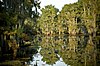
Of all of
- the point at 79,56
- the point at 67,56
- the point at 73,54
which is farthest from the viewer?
the point at 73,54

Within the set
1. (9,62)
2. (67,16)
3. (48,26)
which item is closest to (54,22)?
(48,26)

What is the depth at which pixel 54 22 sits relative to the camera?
152 meters

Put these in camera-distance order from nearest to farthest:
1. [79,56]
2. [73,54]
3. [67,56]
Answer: [79,56]
[67,56]
[73,54]

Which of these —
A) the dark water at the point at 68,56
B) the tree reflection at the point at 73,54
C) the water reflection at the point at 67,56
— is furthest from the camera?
the tree reflection at the point at 73,54

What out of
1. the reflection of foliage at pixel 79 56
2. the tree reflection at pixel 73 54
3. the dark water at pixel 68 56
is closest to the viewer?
the reflection of foliage at pixel 79 56

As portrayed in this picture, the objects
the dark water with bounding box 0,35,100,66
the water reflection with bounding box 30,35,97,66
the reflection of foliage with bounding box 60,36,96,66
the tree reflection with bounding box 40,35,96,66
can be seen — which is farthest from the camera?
the tree reflection with bounding box 40,35,96,66

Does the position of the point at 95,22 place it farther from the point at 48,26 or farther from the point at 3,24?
the point at 3,24

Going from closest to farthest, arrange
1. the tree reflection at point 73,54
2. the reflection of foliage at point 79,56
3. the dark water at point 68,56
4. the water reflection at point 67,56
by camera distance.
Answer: the reflection of foliage at point 79,56
the dark water at point 68,56
the water reflection at point 67,56
the tree reflection at point 73,54

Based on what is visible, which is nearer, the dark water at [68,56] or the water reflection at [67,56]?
the dark water at [68,56]

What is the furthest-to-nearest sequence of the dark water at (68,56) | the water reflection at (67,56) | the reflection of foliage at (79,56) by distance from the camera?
1. the water reflection at (67,56)
2. the dark water at (68,56)
3. the reflection of foliage at (79,56)

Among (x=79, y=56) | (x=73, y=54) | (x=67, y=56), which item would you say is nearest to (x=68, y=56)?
(x=67, y=56)

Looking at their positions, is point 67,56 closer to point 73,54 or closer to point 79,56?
A: point 73,54

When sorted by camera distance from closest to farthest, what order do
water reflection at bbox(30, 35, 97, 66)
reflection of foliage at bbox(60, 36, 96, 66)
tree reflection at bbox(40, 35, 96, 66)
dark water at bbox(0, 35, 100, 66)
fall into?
1. reflection of foliage at bbox(60, 36, 96, 66)
2. dark water at bbox(0, 35, 100, 66)
3. water reflection at bbox(30, 35, 97, 66)
4. tree reflection at bbox(40, 35, 96, 66)

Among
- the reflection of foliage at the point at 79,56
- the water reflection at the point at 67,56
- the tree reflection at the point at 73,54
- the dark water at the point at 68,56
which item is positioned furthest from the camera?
the tree reflection at the point at 73,54
